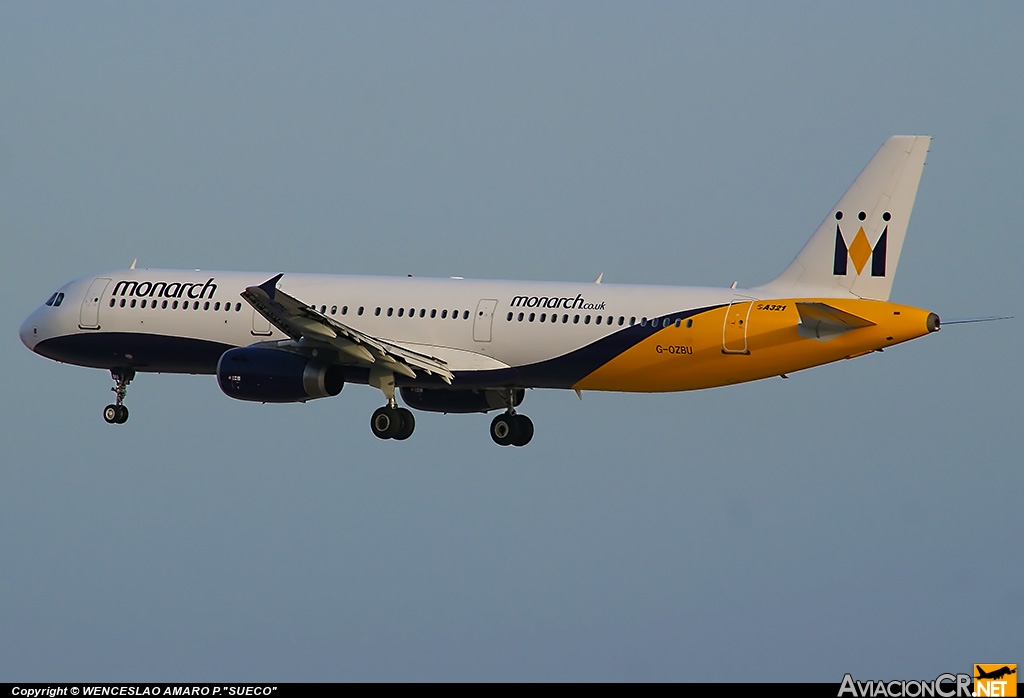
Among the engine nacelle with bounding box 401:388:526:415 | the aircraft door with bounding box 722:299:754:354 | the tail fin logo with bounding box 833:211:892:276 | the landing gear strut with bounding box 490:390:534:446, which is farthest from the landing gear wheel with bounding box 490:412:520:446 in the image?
the tail fin logo with bounding box 833:211:892:276

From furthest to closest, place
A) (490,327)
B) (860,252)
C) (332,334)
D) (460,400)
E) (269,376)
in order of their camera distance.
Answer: (460,400) < (490,327) < (269,376) < (332,334) < (860,252)

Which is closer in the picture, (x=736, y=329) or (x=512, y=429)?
(x=736, y=329)

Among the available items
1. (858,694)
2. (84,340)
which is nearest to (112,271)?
(84,340)

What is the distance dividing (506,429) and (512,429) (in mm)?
171

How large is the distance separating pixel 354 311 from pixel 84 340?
27.4 ft

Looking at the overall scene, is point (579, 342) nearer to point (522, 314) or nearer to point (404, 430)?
point (522, 314)

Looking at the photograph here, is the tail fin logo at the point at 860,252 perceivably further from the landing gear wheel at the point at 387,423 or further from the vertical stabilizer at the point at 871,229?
the landing gear wheel at the point at 387,423

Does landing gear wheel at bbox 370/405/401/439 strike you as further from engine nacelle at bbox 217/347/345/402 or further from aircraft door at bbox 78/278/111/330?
aircraft door at bbox 78/278/111/330

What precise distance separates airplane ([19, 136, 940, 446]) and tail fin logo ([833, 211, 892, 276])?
4cm

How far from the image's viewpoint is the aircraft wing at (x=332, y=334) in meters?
54.5

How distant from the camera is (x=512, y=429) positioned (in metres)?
60.7

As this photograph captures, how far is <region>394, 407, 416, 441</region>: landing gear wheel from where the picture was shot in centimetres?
5897

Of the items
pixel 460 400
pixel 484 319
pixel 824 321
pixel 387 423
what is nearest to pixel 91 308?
pixel 387 423

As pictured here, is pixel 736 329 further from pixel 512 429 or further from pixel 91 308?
pixel 91 308
